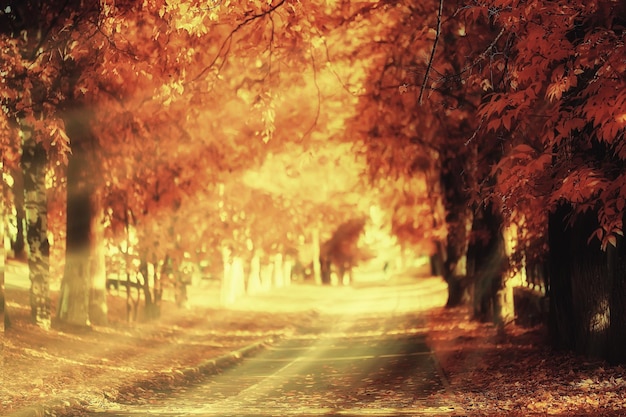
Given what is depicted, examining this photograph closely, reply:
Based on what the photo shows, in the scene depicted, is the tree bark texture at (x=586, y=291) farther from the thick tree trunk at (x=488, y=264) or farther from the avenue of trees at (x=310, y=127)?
the thick tree trunk at (x=488, y=264)

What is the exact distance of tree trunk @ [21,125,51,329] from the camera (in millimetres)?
19125

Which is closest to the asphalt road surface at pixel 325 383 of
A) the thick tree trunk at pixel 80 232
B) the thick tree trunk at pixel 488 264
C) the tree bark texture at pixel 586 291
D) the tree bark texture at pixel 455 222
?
the thick tree trunk at pixel 488 264

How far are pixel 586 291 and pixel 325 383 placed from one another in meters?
4.77

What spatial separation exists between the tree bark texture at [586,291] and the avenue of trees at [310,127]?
42 mm

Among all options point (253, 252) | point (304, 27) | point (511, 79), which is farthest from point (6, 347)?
point (253, 252)

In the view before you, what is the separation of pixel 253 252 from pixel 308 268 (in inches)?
1957

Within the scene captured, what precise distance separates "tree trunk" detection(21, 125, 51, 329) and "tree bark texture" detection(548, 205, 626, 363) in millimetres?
11507

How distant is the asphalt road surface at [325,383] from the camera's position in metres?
11.5

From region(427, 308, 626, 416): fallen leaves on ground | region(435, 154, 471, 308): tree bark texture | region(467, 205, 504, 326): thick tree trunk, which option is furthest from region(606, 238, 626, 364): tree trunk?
region(435, 154, 471, 308): tree bark texture

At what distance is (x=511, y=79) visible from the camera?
11.5 m

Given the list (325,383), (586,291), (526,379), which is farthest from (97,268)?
(586,291)

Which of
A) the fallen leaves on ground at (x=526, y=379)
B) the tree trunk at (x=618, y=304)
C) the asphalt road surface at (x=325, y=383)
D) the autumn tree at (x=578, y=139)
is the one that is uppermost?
the autumn tree at (x=578, y=139)

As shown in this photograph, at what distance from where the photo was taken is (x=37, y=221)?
1925cm

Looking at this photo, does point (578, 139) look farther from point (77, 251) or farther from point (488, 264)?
point (77, 251)
